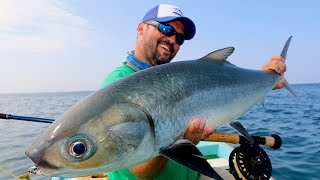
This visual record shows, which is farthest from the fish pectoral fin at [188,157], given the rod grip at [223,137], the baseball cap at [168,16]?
the rod grip at [223,137]

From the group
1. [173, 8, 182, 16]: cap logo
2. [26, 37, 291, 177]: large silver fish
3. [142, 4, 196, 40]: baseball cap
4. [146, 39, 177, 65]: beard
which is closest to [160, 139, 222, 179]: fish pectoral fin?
[26, 37, 291, 177]: large silver fish

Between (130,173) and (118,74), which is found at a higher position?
(118,74)

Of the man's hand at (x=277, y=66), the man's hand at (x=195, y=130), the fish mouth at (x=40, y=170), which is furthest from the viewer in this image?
the man's hand at (x=277, y=66)

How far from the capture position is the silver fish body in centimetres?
222

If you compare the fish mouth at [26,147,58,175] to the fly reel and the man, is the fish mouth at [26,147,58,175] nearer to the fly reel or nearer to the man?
the man

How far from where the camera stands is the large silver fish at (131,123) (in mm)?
2217

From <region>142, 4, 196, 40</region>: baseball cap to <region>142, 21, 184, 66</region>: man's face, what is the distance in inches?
3.6

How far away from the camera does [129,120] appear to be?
7.89 ft

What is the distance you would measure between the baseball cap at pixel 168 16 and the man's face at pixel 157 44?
90mm

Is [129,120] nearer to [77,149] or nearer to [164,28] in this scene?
[77,149]

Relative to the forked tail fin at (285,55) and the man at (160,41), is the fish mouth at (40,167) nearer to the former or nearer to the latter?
the man at (160,41)

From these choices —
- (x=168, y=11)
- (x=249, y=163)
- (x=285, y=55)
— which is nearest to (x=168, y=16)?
(x=168, y=11)

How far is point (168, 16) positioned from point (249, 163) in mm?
2749

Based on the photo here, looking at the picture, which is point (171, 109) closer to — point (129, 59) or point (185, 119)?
point (185, 119)
